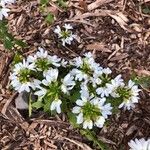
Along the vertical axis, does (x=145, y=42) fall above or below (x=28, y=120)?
above

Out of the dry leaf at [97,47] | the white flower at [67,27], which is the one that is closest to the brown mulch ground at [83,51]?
the dry leaf at [97,47]

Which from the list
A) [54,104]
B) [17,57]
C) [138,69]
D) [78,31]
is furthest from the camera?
[78,31]

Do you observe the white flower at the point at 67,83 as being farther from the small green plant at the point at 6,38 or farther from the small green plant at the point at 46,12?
the small green plant at the point at 46,12

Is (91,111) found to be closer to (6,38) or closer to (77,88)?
(77,88)

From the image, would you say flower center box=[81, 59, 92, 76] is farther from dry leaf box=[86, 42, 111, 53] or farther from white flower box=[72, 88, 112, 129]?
dry leaf box=[86, 42, 111, 53]

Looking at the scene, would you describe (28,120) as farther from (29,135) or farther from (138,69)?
A: (138,69)

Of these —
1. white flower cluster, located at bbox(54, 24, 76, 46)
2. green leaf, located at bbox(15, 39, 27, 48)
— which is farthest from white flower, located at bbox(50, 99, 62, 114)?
white flower cluster, located at bbox(54, 24, 76, 46)

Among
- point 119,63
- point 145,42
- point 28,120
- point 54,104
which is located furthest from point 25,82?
point 145,42
